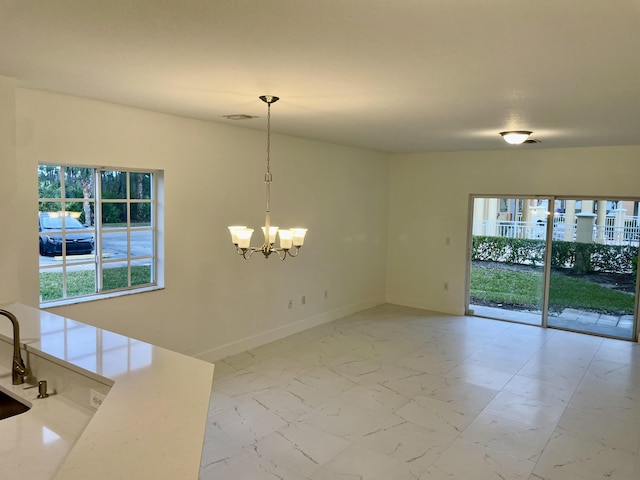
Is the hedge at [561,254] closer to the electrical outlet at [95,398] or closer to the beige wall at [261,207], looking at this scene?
the beige wall at [261,207]

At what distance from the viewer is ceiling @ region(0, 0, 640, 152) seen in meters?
1.95

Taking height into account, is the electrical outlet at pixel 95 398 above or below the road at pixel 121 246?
below

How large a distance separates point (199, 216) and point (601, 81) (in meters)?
3.59

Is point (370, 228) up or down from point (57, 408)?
up

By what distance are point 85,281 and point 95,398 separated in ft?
7.96

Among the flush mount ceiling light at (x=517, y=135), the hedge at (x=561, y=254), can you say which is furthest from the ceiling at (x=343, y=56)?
the hedge at (x=561, y=254)

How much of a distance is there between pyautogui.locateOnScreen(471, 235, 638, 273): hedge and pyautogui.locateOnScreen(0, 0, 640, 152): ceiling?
2665 mm

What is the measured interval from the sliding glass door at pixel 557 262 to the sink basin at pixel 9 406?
642cm

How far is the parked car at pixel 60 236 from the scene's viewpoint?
12.8 ft

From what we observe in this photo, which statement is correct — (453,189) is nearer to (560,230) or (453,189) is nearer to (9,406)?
(560,230)

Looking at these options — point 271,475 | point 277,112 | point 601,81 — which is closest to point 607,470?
point 271,475

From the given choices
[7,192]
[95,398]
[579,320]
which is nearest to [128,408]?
[95,398]

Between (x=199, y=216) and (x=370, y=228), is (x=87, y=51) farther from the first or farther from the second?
(x=370, y=228)

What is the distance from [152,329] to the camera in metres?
4.61
